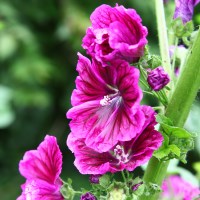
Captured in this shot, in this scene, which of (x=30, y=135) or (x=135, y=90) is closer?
(x=135, y=90)

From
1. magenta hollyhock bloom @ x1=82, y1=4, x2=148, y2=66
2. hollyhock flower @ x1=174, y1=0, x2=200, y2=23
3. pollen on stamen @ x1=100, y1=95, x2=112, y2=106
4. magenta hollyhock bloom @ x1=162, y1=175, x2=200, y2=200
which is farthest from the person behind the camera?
magenta hollyhock bloom @ x1=162, y1=175, x2=200, y2=200

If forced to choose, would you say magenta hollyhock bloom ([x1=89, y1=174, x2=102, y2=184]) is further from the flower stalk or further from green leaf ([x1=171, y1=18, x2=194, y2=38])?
green leaf ([x1=171, y1=18, x2=194, y2=38])

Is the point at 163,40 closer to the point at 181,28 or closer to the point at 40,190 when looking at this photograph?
the point at 181,28

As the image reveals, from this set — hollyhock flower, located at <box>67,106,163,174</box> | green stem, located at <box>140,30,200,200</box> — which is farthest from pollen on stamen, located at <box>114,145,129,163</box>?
green stem, located at <box>140,30,200,200</box>

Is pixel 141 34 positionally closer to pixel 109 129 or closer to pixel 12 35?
pixel 109 129

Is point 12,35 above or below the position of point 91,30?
above

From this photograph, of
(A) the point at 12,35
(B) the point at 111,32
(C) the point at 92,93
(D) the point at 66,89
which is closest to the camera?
(B) the point at 111,32

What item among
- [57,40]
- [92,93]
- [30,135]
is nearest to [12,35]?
[57,40]

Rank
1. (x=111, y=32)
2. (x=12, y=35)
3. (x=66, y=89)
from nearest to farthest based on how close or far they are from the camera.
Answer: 1. (x=111, y=32)
2. (x=12, y=35)
3. (x=66, y=89)
